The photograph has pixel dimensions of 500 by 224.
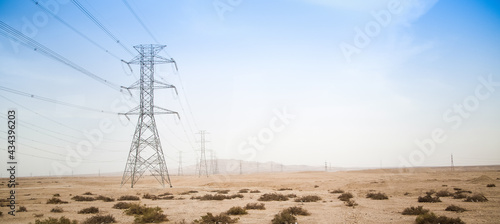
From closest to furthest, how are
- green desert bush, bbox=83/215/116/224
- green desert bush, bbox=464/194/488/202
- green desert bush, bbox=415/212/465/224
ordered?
green desert bush, bbox=415/212/465/224 → green desert bush, bbox=83/215/116/224 → green desert bush, bbox=464/194/488/202

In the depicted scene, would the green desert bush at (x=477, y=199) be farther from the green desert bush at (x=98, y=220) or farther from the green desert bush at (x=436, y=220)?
the green desert bush at (x=98, y=220)

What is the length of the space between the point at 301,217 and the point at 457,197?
63.1ft

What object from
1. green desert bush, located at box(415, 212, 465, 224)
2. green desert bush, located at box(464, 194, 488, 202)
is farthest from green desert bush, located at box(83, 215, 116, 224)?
green desert bush, located at box(464, 194, 488, 202)

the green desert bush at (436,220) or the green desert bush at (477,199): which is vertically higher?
the green desert bush at (436,220)

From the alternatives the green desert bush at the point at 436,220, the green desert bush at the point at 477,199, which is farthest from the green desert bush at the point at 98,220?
the green desert bush at the point at 477,199

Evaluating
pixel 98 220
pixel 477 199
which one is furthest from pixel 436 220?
pixel 98 220

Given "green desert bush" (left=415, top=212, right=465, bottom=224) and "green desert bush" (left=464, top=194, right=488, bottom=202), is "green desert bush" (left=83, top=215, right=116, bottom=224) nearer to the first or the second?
"green desert bush" (left=415, top=212, right=465, bottom=224)

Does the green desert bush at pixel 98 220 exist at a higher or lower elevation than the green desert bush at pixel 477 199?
higher

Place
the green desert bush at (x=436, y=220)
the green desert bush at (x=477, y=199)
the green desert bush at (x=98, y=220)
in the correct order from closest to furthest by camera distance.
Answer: the green desert bush at (x=436, y=220)
the green desert bush at (x=98, y=220)
the green desert bush at (x=477, y=199)

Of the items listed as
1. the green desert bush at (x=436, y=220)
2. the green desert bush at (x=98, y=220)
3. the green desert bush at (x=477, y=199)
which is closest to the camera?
the green desert bush at (x=436, y=220)

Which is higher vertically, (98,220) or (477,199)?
(98,220)

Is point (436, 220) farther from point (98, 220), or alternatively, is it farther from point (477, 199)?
point (98, 220)

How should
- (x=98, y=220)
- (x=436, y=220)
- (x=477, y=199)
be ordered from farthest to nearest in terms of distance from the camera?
(x=477, y=199) → (x=98, y=220) → (x=436, y=220)

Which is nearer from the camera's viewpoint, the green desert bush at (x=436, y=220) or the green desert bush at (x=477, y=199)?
the green desert bush at (x=436, y=220)
